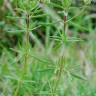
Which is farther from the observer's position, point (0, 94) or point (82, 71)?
point (82, 71)

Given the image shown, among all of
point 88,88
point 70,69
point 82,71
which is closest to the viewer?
point 70,69

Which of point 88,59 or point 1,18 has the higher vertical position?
point 1,18

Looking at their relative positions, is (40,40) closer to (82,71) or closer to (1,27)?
(1,27)

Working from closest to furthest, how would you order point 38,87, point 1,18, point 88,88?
point 38,87 < point 88,88 < point 1,18

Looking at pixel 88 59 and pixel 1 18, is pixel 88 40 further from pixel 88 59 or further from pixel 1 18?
pixel 1 18

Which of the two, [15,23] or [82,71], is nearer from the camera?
[82,71]

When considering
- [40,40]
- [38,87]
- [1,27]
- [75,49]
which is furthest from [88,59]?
[38,87]

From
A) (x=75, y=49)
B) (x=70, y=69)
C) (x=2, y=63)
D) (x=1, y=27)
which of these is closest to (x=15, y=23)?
(x=1, y=27)
